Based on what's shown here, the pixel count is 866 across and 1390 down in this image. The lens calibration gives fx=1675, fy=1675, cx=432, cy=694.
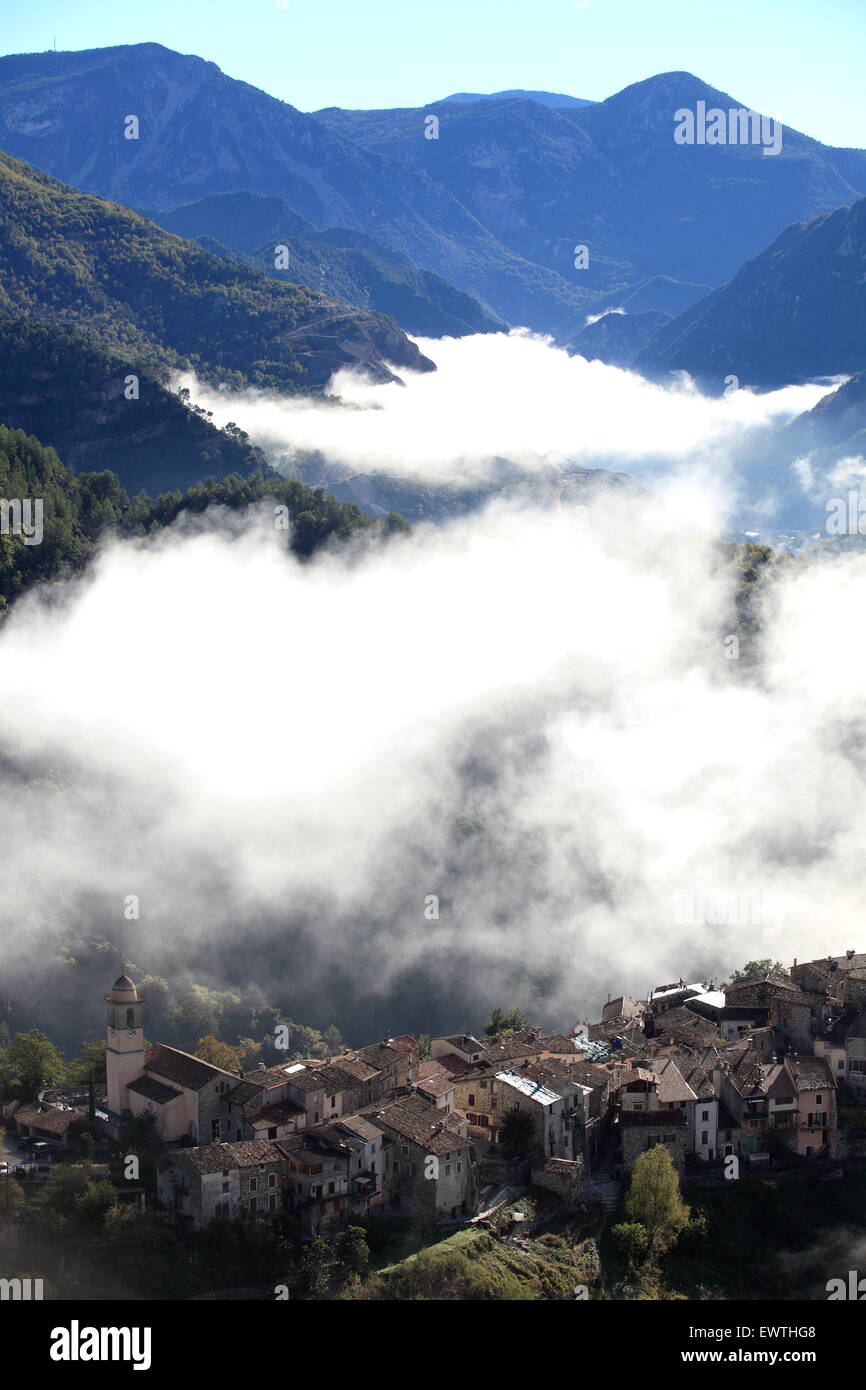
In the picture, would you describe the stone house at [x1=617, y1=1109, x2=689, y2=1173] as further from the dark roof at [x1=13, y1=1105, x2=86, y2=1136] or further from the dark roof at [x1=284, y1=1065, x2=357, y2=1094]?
the dark roof at [x1=13, y1=1105, x2=86, y2=1136]

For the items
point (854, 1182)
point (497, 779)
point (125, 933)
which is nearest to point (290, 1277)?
point (854, 1182)

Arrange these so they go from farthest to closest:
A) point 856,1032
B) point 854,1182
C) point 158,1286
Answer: point 856,1032 < point 854,1182 < point 158,1286

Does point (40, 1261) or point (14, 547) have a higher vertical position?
point (14, 547)

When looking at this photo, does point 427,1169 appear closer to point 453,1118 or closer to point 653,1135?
point 453,1118

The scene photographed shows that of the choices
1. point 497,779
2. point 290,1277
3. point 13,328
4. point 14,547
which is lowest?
point 290,1277

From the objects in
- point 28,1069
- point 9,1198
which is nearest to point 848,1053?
point 28,1069

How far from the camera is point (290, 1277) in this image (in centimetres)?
5056

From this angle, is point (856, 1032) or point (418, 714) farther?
point (418, 714)

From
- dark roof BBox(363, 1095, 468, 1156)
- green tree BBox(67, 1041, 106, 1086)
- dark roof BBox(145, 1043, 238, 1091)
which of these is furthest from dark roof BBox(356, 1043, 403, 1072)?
green tree BBox(67, 1041, 106, 1086)

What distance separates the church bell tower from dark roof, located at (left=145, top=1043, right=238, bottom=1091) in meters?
0.67

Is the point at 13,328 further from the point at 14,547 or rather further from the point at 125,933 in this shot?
the point at 125,933

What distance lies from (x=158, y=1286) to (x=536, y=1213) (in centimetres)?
1295

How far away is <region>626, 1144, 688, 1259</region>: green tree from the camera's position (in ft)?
180

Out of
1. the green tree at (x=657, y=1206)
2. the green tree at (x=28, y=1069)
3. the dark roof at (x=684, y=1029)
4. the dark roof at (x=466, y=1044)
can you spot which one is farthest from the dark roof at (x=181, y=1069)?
the dark roof at (x=684, y=1029)
